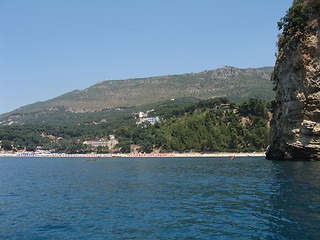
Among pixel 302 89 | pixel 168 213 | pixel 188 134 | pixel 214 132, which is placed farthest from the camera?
pixel 188 134

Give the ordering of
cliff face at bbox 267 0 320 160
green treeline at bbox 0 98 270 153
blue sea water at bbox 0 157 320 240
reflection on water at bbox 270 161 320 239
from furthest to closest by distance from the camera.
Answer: green treeline at bbox 0 98 270 153
cliff face at bbox 267 0 320 160
blue sea water at bbox 0 157 320 240
reflection on water at bbox 270 161 320 239

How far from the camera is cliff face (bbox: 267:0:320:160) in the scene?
150 feet

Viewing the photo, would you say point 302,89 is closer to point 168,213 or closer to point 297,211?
point 297,211

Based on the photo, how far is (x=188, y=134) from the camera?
450 feet

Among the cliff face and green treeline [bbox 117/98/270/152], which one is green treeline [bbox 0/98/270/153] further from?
the cliff face

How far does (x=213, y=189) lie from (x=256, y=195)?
420cm

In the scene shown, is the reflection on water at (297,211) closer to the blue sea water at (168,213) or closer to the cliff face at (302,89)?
the blue sea water at (168,213)

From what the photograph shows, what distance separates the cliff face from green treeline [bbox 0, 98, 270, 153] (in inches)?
2692

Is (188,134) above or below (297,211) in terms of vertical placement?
below

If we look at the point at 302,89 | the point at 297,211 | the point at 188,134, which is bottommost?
the point at 188,134

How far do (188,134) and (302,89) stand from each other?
91.3 metres

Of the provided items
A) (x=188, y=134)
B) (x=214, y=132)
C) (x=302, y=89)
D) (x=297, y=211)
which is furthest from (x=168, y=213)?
(x=188, y=134)

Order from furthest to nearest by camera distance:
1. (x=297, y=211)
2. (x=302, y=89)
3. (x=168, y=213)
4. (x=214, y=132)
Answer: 1. (x=214, y=132)
2. (x=302, y=89)
3. (x=168, y=213)
4. (x=297, y=211)

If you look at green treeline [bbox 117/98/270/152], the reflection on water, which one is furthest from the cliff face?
green treeline [bbox 117/98/270/152]
